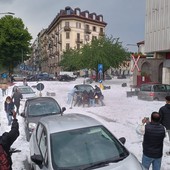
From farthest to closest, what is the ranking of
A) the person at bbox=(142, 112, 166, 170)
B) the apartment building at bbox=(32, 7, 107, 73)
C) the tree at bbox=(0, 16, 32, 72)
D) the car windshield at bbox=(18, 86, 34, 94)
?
the apartment building at bbox=(32, 7, 107, 73) < the tree at bbox=(0, 16, 32, 72) < the car windshield at bbox=(18, 86, 34, 94) < the person at bbox=(142, 112, 166, 170)

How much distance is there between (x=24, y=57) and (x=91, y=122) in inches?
2271

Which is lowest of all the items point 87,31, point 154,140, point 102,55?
point 154,140

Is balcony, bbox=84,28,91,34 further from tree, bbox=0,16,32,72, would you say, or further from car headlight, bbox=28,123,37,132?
car headlight, bbox=28,123,37,132

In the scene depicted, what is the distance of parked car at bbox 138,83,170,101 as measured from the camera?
2198 cm

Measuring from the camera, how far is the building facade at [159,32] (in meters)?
30.2

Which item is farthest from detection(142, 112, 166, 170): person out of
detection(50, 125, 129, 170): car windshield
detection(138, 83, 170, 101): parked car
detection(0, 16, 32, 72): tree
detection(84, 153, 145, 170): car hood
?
detection(0, 16, 32, 72): tree

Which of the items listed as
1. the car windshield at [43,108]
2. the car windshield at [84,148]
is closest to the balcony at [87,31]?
the car windshield at [43,108]

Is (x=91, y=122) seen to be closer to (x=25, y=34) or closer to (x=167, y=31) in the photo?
(x=167, y=31)

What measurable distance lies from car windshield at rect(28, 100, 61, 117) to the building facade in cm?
2159

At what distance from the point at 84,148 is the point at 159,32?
2872cm

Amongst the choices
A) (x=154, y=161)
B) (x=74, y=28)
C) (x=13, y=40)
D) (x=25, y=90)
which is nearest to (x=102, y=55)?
(x=25, y=90)

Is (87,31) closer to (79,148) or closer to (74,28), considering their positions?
(74,28)

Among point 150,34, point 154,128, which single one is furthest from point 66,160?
point 150,34

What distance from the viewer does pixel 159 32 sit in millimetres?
31562
